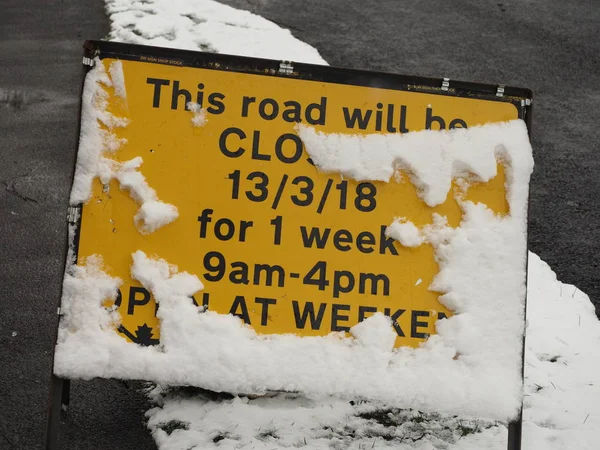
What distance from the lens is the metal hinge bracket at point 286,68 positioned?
8.80ft

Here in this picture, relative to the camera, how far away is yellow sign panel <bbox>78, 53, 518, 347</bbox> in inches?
103

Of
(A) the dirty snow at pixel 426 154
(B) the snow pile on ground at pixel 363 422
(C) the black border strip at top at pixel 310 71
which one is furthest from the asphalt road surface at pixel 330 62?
(C) the black border strip at top at pixel 310 71

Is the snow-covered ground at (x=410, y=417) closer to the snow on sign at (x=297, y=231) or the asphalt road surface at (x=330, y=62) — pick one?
the asphalt road surface at (x=330, y=62)

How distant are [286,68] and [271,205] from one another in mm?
530

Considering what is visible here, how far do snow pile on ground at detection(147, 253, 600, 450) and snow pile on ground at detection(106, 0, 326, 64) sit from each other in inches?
189

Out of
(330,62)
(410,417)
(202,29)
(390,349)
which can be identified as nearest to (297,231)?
(390,349)

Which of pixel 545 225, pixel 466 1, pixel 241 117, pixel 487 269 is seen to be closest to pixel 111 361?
pixel 241 117

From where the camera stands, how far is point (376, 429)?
312cm

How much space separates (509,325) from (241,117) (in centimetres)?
130

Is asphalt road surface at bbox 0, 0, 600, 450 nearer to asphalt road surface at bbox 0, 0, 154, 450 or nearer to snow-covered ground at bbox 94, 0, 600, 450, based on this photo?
asphalt road surface at bbox 0, 0, 154, 450

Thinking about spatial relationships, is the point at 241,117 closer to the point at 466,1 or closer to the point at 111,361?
the point at 111,361

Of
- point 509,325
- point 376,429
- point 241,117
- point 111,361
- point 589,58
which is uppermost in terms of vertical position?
point 589,58

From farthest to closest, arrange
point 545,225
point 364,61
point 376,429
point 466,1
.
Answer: point 466,1
point 364,61
point 545,225
point 376,429

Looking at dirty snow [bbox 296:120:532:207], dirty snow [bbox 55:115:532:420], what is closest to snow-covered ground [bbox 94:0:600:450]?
dirty snow [bbox 55:115:532:420]
